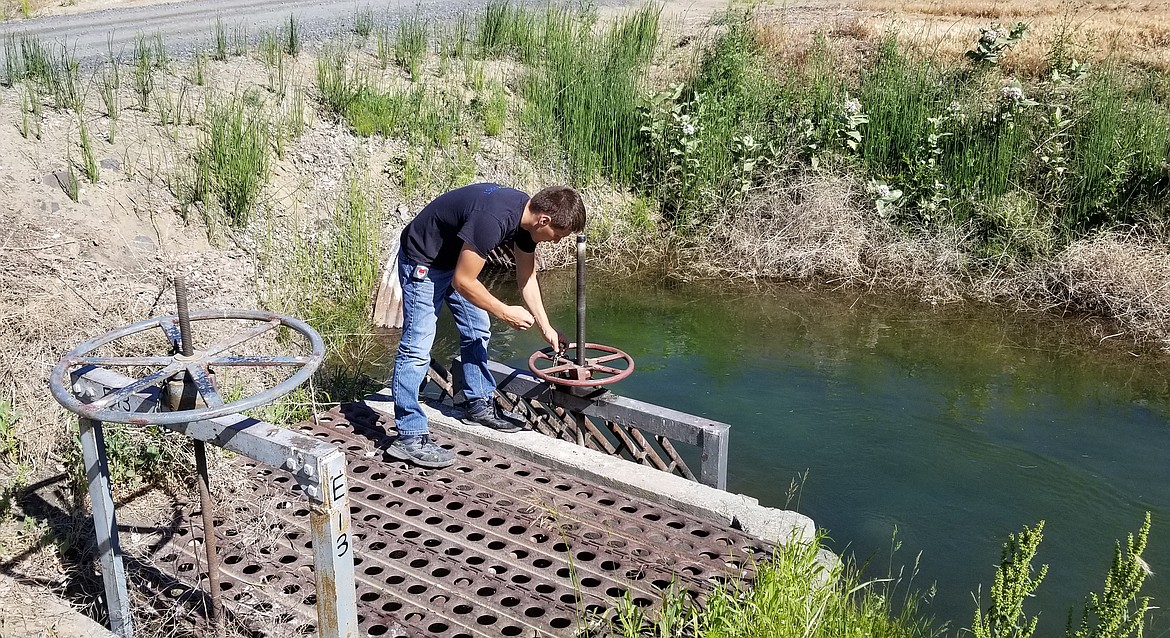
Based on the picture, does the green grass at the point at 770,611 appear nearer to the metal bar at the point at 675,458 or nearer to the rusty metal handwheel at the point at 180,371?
the metal bar at the point at 675,458

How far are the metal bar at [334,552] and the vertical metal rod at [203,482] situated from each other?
0.73 metres

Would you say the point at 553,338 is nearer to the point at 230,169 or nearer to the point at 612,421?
the point at 612,421

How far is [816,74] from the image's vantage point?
38.4 feet

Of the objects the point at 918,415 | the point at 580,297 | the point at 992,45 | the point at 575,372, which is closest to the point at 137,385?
the point at 580,297

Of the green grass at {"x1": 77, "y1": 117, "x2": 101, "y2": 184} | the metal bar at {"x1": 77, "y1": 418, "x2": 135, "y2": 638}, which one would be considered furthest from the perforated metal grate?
the green grass at {"x1": 77, "y1": 117, "x2": 101, "y2": 184}

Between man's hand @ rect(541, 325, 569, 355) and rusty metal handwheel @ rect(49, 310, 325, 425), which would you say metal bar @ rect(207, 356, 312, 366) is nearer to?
rusty metal handwheel @ rect(49, 310, 325, 425)

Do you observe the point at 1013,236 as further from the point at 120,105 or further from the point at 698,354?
the point at 120,105

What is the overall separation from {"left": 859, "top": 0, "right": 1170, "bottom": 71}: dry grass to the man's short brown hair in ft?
27.9

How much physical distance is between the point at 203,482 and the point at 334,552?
2.81 ft

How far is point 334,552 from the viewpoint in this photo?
10.6 ft

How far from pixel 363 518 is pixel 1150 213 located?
8213 millimetres

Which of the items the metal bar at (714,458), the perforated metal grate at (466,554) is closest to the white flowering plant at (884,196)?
the metal bar at (714,458)

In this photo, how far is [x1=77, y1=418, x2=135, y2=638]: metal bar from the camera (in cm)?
374

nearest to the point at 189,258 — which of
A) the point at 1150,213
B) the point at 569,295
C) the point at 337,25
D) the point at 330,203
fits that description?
the point at 330,203
